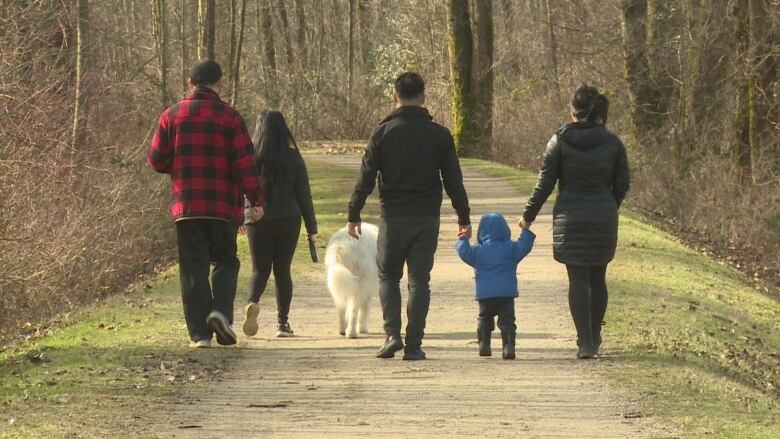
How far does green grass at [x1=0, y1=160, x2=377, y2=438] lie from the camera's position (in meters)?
8.28

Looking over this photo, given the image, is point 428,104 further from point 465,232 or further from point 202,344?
point 465,232

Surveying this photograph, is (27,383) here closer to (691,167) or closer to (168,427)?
(168,427)

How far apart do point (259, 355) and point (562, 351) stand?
241 centimetres

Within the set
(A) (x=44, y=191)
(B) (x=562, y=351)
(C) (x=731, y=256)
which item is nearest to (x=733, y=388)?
(B) (x=562, y=351)

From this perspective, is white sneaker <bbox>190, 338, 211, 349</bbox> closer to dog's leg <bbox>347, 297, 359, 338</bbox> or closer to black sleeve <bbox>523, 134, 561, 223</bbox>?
dog's leg <bbox>347, 297, 359, 338</bbox>

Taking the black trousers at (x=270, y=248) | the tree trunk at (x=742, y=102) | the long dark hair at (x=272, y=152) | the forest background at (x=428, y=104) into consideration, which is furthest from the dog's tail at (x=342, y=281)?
the tree trunk at (x=742, y=102)

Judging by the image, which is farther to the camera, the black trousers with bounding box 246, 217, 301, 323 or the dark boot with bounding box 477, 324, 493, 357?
the black trousers with bounding box 246, 217, 301, 323

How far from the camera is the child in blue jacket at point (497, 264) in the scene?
10227 millimetres

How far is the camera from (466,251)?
10.2m

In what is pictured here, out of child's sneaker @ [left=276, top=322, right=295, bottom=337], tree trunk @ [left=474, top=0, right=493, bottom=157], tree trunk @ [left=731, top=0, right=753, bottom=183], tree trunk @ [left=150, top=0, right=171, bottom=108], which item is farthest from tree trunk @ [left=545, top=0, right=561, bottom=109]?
→ child's sneaker @ [left=276, top=322, right=295, bottom=337]

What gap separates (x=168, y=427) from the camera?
320 inches

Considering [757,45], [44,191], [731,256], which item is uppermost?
[757,45]

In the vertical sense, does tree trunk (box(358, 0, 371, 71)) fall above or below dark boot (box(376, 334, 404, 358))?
above

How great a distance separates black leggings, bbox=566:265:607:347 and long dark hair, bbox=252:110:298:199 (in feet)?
8.68
